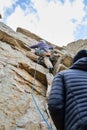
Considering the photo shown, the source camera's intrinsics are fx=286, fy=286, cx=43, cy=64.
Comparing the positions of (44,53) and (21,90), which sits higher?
(44,53)

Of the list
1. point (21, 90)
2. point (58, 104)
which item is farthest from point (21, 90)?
point (58, 104)

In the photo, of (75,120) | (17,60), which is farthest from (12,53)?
(75,120)

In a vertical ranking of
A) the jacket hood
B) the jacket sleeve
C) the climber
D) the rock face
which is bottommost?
the jacket sleeve

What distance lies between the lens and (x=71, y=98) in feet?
12.1

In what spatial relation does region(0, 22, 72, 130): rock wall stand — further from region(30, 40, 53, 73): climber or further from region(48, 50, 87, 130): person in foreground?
region(48, 50, 87, 130): person in foreground

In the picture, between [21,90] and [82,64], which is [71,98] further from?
[21,90]

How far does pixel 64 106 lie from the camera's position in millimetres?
3795

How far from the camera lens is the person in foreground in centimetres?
343

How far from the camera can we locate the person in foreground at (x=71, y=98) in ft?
11.2

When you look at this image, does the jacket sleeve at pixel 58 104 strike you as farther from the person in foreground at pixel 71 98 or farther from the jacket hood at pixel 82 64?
the jacket hood at pixel 82 64

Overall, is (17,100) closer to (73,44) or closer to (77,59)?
(77,59)

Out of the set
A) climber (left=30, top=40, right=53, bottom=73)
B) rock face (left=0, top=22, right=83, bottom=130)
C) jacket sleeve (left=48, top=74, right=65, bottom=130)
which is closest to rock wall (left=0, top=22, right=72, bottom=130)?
rock face (left=0, top=22, right=83, bottom=130)

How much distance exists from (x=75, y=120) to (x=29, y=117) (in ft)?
17.1

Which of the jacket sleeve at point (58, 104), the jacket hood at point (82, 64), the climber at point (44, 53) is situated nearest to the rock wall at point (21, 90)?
the climber at point (44, 53)
